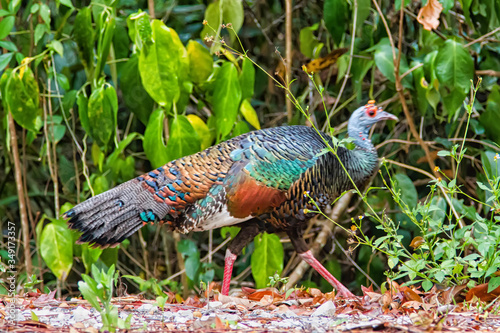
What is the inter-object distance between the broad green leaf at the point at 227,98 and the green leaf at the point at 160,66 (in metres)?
0.33

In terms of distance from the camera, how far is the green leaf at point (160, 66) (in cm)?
383

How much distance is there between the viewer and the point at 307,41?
16.6ft

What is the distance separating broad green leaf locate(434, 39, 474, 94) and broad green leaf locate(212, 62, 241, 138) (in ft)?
4.10

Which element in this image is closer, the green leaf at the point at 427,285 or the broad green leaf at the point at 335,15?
the green leaf at the point at 427,285

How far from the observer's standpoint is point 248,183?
12.0ft

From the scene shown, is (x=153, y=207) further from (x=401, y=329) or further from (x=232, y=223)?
(x=401, y=329)

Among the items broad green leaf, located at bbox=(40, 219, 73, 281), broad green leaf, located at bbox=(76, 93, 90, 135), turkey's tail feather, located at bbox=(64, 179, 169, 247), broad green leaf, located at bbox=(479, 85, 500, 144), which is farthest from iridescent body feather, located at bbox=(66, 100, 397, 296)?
broad green leaf, located at bbox=(479, 85, 500, 144)

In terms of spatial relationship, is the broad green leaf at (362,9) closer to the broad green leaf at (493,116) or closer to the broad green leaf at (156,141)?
the broad green leaf at (493,116)

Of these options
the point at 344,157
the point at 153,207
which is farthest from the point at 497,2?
the point at 153,207

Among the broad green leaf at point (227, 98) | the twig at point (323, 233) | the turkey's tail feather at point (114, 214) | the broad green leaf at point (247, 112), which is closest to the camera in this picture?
the turkey's tail feather at point (114, 214)

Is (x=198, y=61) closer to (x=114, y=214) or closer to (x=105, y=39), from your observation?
(x=105, y=39)

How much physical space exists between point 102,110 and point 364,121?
5.61 feet

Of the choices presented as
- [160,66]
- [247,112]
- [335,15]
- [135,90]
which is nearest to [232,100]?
[247,112]

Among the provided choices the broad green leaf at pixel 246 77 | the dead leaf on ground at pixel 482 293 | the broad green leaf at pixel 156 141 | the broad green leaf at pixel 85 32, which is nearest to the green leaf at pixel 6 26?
the broad green leaf at pixel 85 32
